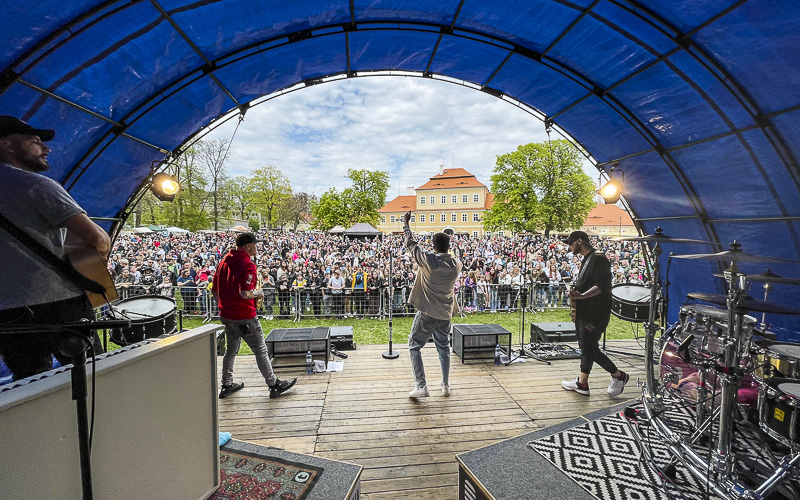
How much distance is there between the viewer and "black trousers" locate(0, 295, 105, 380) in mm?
1549

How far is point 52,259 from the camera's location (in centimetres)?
116

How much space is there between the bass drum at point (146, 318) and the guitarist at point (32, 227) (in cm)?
272

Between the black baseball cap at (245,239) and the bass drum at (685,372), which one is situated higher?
the black baseball cap at (245,239)

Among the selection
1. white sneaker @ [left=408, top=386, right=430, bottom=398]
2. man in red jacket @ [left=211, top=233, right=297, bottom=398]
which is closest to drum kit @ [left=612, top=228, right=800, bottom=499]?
white sneaker @ [left=408, top=386, right=430, bottom=398]

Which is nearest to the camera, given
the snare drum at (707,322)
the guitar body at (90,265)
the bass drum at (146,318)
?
the guitar body at (90,265)

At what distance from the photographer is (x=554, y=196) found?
28.5 m

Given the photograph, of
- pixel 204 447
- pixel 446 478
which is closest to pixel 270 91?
pixel 204 447

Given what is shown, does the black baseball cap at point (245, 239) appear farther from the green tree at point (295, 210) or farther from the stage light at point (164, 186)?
the green tree at point (295, 210)

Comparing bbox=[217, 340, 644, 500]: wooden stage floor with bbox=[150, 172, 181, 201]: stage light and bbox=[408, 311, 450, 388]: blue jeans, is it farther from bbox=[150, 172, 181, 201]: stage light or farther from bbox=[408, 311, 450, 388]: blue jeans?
bbox=[150, 172, 181, 201]: stage light

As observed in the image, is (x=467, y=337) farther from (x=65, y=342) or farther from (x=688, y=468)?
(x=65, y=342)

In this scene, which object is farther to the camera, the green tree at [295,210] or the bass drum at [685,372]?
the green tree at [295,210]

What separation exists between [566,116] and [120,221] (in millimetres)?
7584

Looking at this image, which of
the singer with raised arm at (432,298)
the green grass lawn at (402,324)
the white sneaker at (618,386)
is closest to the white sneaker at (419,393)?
the singer with raised arm at (432,298)

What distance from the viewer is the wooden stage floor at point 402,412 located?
9.24ft
